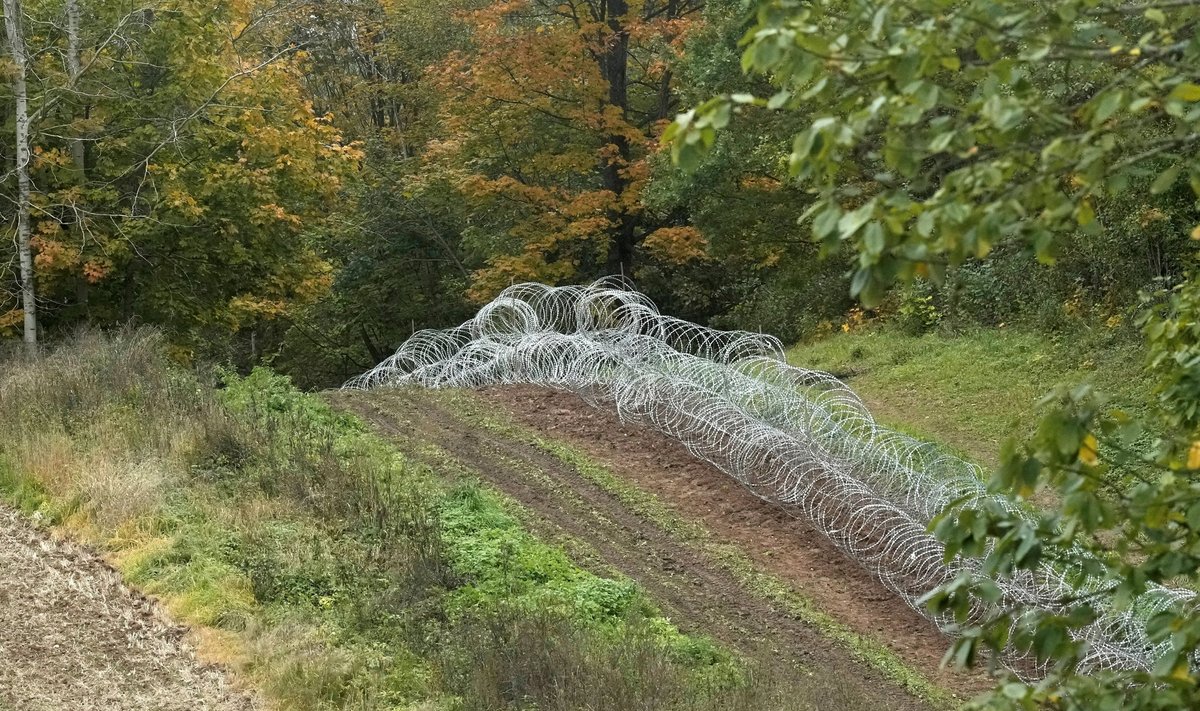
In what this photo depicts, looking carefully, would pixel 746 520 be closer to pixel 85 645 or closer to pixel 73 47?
pixel 85 645

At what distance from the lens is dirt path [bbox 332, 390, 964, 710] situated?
8.44 m

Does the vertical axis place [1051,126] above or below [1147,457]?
above

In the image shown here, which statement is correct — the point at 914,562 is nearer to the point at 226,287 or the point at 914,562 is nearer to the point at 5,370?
the point at 5,370

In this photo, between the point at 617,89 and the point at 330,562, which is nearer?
the point at 330,562

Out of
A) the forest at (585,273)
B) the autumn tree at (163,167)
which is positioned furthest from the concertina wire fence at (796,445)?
the autumn tree at (163,167)

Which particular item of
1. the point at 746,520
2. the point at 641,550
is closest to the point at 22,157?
the point at 641,550

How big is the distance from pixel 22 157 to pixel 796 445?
943 cm

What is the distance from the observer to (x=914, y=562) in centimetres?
1020

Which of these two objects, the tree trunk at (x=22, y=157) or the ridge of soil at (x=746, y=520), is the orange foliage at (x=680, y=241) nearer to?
the ridge of soil at (x=746, y=520)

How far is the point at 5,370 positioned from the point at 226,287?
216 inches

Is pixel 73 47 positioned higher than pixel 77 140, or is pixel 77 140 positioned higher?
pixel 73 47

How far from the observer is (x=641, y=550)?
33.5 feet

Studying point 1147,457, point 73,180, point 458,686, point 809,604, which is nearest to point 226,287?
point 73,180

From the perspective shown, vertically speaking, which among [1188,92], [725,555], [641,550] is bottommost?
[725,555]
